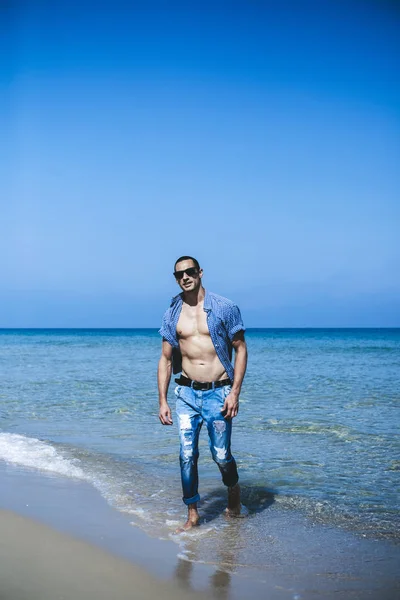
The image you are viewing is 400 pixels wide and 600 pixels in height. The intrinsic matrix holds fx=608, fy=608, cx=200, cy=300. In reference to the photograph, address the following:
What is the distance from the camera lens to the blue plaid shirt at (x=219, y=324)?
498 centimetres

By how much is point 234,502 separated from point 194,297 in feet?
6.34

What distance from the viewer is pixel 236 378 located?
4.96 metres

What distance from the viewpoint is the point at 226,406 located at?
4.89m

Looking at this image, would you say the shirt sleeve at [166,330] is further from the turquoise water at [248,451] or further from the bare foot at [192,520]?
the turquoise water at [248,451]

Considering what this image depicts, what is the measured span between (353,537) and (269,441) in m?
3.97

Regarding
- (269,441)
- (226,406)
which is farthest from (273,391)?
(226,406)

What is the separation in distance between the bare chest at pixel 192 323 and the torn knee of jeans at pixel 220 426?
0.72m

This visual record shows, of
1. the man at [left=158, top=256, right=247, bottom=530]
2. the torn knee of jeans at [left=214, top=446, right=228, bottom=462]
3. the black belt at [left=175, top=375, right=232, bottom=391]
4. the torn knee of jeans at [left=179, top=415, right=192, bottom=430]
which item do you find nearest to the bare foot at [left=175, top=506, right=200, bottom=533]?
the man at [left=158, top=256, right=247, bottom=530]

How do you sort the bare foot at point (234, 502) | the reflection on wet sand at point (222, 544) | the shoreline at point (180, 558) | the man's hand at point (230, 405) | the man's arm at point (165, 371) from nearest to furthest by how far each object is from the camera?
the shoreline at point (180, 558) < the reflection on wet sand at point (222, 544) < the man's hand at point (230, 405) < the man's arm at point (165, 371) < the bare foot at point (234, 502)

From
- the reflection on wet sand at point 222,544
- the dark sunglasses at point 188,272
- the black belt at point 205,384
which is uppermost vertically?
the dark sunglasses at point 188,272

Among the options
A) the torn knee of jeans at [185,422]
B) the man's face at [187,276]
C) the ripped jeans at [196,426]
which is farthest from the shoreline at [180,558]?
the man's face at [187,276]

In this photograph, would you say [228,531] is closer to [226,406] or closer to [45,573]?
[226,406]

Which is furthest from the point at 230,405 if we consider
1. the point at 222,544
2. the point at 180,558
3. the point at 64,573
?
the point at 64,573

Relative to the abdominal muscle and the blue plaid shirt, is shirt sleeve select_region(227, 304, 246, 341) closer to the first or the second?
the blue plaid shirt
